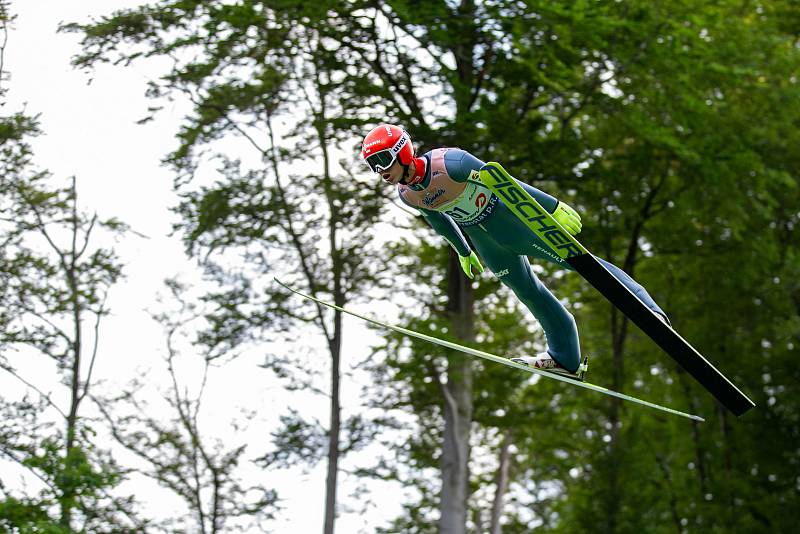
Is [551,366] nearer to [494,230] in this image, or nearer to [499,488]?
[494,230]

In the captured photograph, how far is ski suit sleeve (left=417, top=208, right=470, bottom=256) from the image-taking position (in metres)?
6.37

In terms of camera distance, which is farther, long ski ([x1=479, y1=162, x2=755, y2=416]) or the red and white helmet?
long ski ([x1=479, y1=162, x2=755, y2=416])

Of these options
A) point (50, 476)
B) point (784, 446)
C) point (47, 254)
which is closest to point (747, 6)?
point (784, 446)

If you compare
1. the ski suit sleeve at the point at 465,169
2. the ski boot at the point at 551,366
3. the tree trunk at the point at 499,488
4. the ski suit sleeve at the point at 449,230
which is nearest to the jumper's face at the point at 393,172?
the ski suit sleeve at the point at 465,169

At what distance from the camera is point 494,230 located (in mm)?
6039

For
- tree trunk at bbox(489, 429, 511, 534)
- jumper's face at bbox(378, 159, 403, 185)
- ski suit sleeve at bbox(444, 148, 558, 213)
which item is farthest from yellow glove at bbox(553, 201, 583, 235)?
tree trunk at bbox(489, 429, 511, 534)

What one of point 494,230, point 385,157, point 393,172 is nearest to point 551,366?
point 494,230

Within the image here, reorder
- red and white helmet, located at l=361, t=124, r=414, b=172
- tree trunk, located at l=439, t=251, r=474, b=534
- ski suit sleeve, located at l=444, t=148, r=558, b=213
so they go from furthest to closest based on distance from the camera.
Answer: tree trunk, located at l=439, t=251, r=474, b=534 < ski suit sleeve, located at l=444, t=148, r=558, b=213 < red and white helmet, located at l=361, t=124, r=414, b=172

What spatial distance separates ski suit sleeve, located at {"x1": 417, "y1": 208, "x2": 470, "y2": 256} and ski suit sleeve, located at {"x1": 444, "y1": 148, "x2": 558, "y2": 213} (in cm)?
53

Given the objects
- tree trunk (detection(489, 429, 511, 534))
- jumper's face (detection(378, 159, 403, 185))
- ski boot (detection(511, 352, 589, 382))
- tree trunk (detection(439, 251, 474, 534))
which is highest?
tree trunk (detection(489, 429, 511, 534))

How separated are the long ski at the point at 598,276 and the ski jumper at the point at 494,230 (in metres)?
0.08

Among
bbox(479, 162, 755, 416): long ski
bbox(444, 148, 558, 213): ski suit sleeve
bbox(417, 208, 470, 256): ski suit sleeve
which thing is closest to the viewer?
bbox(479, 162, 755, 416): long ski

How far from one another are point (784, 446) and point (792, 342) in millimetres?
1722

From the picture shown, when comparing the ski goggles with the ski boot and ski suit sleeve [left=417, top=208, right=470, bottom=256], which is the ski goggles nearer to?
ski suit sleeve [left=417, top=208, right=470, bottom=256]
